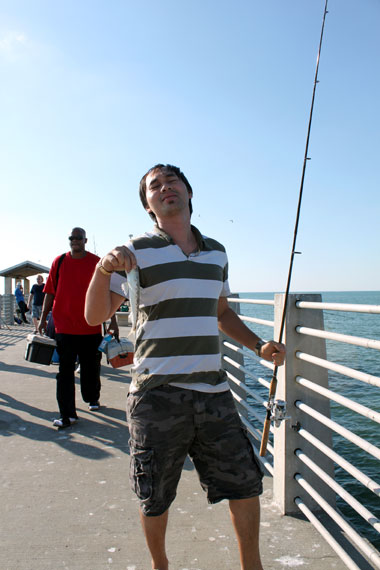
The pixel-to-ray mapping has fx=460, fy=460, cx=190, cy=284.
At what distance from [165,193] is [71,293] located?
293cm

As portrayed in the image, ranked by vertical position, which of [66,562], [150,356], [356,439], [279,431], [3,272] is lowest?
[66,562]

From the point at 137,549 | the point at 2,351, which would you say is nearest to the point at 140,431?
the point at 137,549

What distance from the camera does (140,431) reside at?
6.51 ft

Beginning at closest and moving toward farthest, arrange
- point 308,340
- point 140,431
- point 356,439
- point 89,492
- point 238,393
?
point 140,431, point 356,439, point 308,340, point 89,492, point 238,393

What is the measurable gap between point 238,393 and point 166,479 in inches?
110

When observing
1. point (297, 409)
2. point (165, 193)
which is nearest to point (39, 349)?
point (297, 409)

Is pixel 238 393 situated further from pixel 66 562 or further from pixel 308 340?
pixel 66 562

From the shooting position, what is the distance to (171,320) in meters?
2.00

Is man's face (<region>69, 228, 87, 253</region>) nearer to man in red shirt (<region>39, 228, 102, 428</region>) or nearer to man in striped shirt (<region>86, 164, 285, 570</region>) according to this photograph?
man in red shirt (<region>39, 228, 102, 428</region>)

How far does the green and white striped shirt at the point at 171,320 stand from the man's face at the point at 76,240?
3000 millimetres

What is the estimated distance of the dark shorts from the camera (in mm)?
1962

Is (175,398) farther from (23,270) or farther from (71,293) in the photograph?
(23,270)

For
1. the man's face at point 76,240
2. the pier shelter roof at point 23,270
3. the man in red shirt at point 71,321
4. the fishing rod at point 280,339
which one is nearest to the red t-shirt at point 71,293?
the man in red shirt at point 71,321

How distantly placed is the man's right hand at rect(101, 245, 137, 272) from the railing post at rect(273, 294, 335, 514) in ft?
4.14
